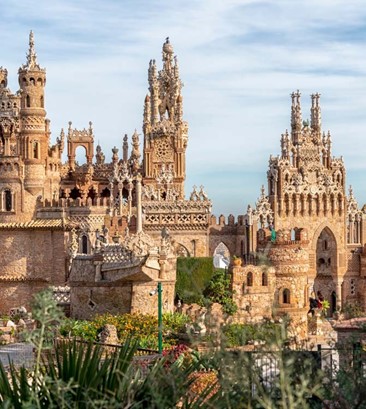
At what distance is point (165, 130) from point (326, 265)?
36.9ft

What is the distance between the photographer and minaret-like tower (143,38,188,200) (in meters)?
72.1

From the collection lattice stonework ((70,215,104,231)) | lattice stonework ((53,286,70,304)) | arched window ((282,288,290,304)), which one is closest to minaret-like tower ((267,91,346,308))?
lattice stonework ((70,215,104,231))

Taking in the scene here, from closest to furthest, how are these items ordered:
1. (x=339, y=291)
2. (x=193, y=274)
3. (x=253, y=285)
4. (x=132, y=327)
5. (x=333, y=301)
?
(x=132, y=327) < (x=253, y=285) < (x=193, y=274) < (x=339, y=291) < (x=333, y=301)

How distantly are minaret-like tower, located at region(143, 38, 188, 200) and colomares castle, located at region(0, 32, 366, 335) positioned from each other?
0.05 metres

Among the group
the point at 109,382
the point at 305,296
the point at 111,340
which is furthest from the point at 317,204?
the point at 109,382

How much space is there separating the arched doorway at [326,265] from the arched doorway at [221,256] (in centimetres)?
503

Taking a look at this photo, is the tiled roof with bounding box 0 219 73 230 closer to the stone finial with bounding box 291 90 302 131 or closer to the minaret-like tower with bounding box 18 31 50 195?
the minaret-like tower with bounding box 18 31 50 195

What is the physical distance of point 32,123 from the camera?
64.8 metres

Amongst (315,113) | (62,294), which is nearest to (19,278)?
(62,294)

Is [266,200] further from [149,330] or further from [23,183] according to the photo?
[149,330]

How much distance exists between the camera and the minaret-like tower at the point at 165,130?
236 ft

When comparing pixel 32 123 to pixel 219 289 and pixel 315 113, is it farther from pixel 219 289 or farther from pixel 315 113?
pixel 315 113

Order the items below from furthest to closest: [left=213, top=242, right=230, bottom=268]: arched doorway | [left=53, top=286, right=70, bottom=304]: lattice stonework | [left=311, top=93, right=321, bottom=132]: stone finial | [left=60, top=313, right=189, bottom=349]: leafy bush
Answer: [left=311, top=93, right=321, bottom=132]: stone finial < [left=213, top=242, right=230, bottom=268]: arched doorway < [left=53, top=286, right=70, bottom=304]: lattice stonework < [left=60, top=313, right=189, bottom=349]: leafy bush

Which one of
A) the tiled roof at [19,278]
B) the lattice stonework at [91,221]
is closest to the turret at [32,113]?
the lattice stonework at [91,221]
